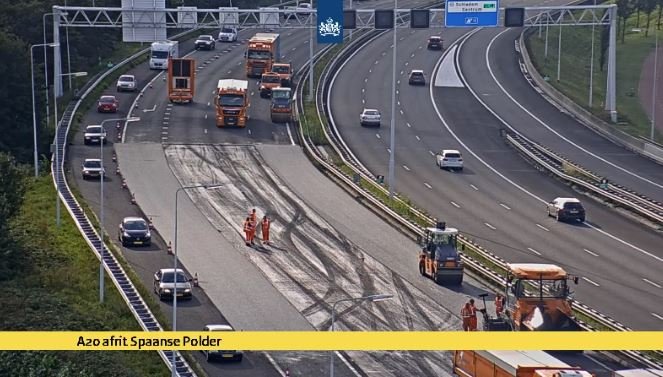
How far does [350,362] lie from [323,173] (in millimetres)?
32788

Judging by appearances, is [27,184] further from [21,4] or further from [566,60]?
[566,60]

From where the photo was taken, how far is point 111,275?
56.3m

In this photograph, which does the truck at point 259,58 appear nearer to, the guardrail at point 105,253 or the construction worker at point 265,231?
the guardrail at point 105,253

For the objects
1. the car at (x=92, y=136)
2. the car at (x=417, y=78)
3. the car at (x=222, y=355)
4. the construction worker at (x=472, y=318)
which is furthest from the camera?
the car at (x=417, y=78)

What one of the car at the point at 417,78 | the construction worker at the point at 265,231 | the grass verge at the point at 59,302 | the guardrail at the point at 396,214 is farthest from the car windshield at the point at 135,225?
the car at the point at 417,78

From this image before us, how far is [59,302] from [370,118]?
46.8 metres

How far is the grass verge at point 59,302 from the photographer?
132 feet

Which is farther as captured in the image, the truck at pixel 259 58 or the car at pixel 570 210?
the truck at pixel 259 58

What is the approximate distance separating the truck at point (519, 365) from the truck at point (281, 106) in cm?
5390

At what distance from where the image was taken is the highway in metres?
57.4

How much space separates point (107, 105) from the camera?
303 ft

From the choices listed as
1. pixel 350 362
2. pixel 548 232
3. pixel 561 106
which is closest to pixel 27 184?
pixel 548 232

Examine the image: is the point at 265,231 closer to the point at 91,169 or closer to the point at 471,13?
the point at 91,169

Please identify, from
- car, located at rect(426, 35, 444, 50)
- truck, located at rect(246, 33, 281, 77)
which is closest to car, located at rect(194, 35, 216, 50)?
truck, located at rect(246, 33, 281, 77)
